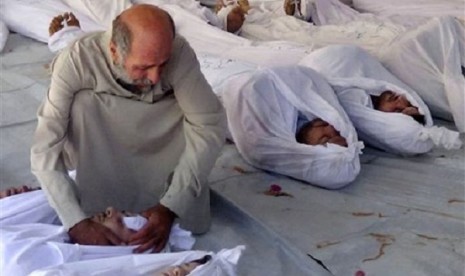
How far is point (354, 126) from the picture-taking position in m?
2.44

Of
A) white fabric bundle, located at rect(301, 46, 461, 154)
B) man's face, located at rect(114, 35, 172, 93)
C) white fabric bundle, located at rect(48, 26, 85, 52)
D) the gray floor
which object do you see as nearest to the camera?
man's face, located at rect(114, 35, 172, 93)

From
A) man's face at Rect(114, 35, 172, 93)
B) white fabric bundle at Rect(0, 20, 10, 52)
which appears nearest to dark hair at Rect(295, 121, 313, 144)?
man's face at Rect(114, 35, 172, 93)

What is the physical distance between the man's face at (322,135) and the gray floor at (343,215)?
135 mm

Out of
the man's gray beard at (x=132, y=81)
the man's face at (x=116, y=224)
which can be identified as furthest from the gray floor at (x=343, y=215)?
the man's gray beard at (x=132, y=81)

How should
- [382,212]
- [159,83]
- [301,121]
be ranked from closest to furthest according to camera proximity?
[159,83] → [382,212] → [301,121]

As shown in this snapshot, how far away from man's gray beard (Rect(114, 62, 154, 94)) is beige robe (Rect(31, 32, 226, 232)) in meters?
0.01

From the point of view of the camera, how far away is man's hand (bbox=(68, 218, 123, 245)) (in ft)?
5.30

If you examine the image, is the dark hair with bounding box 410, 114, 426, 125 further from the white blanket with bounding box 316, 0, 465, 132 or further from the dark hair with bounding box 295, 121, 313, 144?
the dark hair with bounding box 295, 121, 313, 144

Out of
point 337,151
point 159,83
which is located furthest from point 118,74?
point 337,151

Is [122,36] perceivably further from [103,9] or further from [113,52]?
[103,9]

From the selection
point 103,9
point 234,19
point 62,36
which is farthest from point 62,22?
point 234,19

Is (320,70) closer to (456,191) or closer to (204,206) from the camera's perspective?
(456,191)

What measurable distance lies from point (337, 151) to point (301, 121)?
0.66 feet

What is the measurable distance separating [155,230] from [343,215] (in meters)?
0.62
